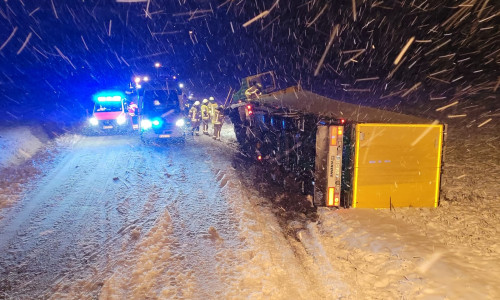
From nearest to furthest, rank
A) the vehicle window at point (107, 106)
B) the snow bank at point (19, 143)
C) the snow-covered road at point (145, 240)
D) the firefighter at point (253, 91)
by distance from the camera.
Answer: the snow-covered road at point (145, 240) < the snow bank at point (19, 143) < the firefighter at point (253, 91) < the vehicle window at point (107, 106)

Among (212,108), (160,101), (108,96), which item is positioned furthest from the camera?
(108,96)

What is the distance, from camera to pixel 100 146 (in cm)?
1296

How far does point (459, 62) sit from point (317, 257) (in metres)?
36.8

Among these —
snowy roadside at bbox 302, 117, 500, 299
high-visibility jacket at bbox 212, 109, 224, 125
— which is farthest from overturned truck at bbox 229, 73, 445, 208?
high-visibility jacket at bbox 212, 109, 224, 125

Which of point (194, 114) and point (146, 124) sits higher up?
point (194, 114)

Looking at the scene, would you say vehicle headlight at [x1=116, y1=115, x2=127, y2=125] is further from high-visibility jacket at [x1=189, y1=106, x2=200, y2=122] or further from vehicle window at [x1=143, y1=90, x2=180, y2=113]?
high-visibility jacket at [x1=189, y1=106, x2=200, y2=122]

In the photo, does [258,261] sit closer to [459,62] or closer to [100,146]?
[100,146]

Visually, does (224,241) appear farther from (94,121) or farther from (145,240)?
(94,121)

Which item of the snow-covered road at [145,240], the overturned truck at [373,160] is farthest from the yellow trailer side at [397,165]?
the snow-covered road at [145,240]

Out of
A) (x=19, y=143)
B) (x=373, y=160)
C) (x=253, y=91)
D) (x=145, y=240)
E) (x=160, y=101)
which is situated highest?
(x=253, y=91)

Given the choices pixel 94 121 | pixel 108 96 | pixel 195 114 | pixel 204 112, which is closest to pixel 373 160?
pixel 204 112

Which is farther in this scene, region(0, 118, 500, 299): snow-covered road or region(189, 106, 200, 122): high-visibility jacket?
region(189, 106, 200, 122): high-visibility jacket

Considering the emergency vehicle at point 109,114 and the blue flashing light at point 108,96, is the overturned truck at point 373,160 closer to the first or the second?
the emergency vehicle at point 109,114

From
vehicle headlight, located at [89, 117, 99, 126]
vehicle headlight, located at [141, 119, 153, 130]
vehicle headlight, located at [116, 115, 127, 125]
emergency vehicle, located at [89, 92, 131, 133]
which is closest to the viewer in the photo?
vehicle headlight, located at [141, 119, 153, 130]
